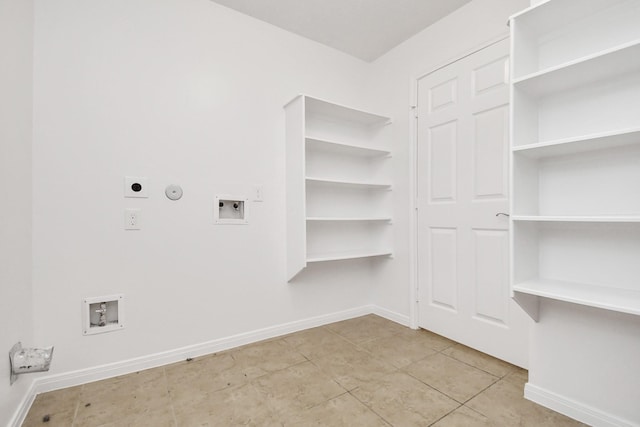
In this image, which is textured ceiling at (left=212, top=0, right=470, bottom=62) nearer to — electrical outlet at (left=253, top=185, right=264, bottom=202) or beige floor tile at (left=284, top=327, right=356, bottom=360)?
electrical outlet at (left=253, top=185, right=264, bottom=202)

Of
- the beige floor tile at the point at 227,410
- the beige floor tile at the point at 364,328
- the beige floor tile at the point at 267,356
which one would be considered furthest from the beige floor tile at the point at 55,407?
the beige floor tile at the point at 364,328

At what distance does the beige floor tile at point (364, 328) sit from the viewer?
7.88 feet

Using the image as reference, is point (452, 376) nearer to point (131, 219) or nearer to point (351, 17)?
point (131, 219)

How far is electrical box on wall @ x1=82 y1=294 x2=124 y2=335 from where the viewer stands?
1.73 metres

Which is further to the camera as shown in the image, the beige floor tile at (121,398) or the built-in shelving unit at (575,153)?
the beige floor tile at (121,398)

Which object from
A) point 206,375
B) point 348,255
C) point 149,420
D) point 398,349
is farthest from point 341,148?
point 149,420

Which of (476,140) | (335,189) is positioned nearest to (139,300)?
(335,189)

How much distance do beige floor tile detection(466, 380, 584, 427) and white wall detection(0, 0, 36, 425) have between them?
2255 millimetres

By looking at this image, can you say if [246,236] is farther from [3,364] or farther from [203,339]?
[3,364]

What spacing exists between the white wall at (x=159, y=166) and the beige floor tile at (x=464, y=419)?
1.38m

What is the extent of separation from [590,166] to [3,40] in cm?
280

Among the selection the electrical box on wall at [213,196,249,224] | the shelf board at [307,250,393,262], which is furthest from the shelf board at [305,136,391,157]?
the shelf board at [307,250,393,262]

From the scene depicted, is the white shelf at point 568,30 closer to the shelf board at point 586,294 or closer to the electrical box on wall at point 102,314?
the shelf board at point 586,294

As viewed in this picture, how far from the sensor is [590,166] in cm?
140
